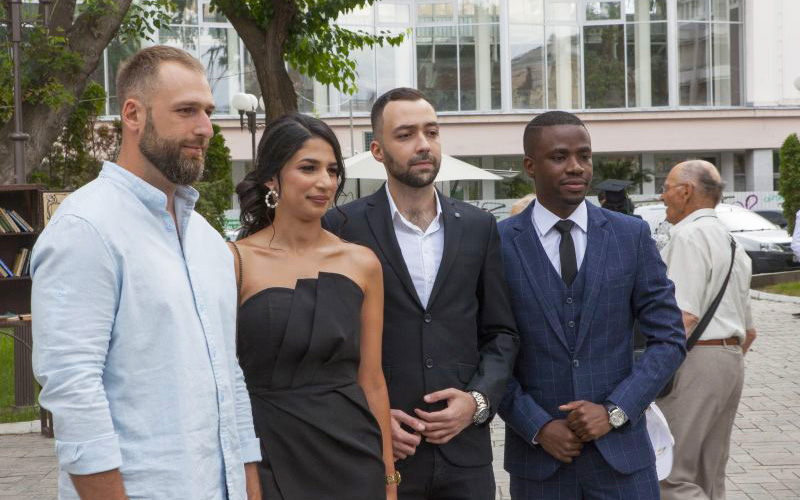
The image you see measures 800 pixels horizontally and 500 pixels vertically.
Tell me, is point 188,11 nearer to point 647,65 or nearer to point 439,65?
point 439,65

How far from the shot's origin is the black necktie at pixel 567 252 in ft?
13.1

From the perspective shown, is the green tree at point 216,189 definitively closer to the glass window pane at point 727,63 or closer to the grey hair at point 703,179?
the grey hair at point 703,179

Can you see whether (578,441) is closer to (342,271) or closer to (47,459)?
(342,271)

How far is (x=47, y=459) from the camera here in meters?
8.81

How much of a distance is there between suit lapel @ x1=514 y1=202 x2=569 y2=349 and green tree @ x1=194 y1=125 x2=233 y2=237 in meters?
13.4

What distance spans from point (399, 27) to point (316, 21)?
25.6 metres

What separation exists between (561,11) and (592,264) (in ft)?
125

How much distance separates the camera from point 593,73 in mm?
40781

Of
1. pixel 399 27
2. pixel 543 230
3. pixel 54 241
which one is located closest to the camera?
pixel 54 241

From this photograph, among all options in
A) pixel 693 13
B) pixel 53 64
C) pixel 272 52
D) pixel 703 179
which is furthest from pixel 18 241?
pixel 693 13

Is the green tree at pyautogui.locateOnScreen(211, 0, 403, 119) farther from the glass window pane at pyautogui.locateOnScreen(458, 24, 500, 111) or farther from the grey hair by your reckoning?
the glass window pane at pyautogui.locateOnScreen(458, 24, 500, 111)

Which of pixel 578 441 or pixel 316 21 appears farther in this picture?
pixel 316 21

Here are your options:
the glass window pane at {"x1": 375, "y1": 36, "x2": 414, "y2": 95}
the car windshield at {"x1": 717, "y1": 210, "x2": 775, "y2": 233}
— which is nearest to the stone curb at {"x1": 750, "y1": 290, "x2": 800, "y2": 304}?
the car windshield at {"x1": 717, "y1": 210, "x2": 775, "y2": 233}

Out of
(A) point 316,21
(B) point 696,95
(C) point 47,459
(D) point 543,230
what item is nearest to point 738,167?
(B) point 696,95
